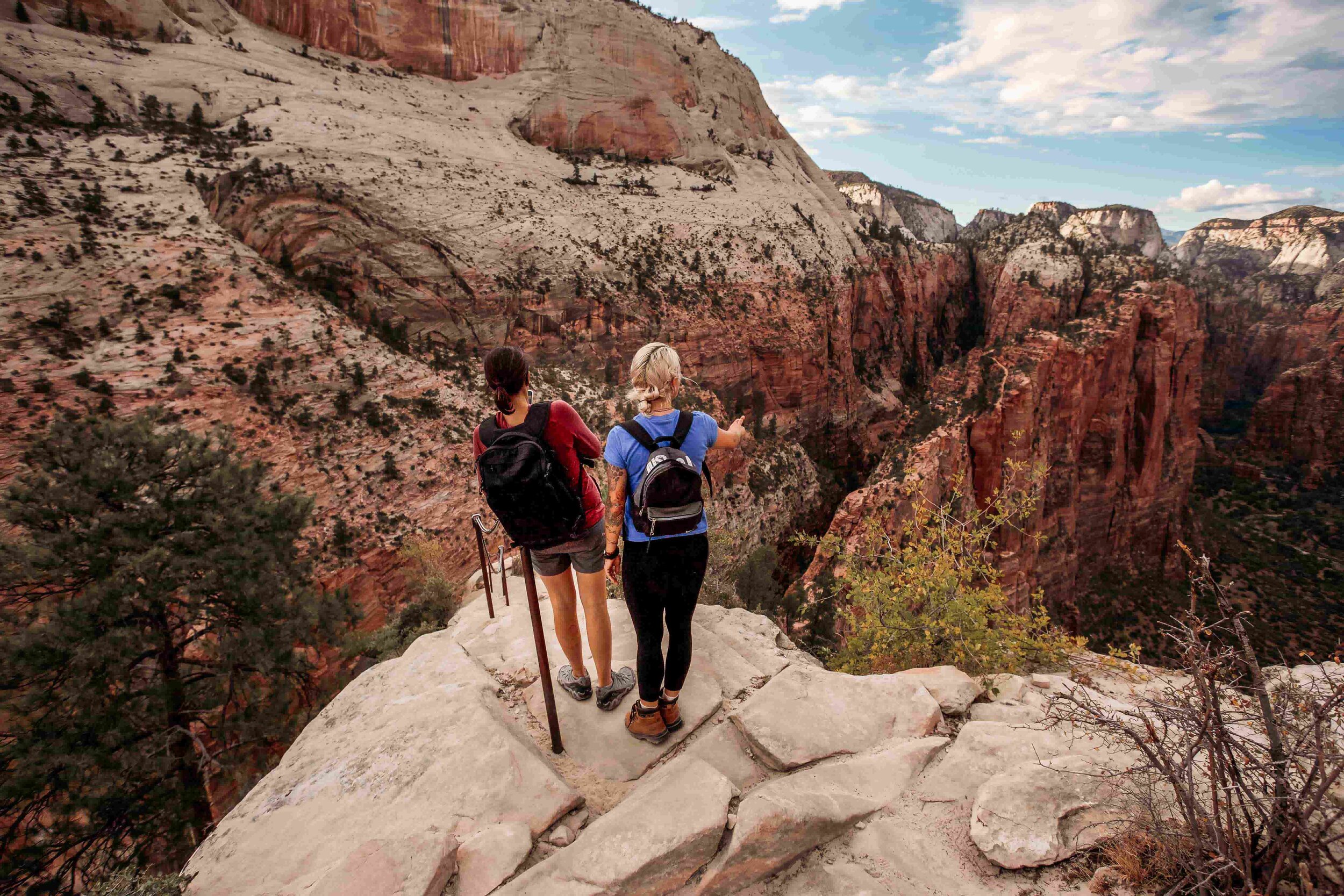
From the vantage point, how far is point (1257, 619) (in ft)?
75.2

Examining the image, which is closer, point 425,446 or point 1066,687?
point 1066,687

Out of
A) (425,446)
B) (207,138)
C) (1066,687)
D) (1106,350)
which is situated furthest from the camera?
(1106,350)

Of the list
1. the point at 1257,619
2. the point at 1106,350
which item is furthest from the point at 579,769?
the point at 1257,619

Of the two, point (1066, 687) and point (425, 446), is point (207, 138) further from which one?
point (1066, 687)

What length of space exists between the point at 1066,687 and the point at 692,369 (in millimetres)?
21575

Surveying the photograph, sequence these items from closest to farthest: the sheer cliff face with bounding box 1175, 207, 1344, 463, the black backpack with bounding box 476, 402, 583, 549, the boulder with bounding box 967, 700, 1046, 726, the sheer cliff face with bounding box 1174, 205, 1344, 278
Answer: the black backpack with bounding box 476, 402, 583, 549 < the boulder with bounding box 967, 700, 1046, 726 < the sheer cliff face with bounding box 1175, 207, 1344, 463 < the sheer cliff face with bounding box 1174, 205, 1344, 278

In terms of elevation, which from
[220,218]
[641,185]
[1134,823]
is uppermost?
[641,185]

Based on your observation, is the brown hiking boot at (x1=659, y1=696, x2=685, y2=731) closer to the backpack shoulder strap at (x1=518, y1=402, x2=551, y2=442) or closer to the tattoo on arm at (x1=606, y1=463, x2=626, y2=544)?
the tattoo on arm at (x1=606, y1=463, x2=626, y2=544)

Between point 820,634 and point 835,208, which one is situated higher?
point 835,208

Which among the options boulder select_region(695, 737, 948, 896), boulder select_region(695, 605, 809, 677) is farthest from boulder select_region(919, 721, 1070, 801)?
boulder select_region(695, 605, 809, 677)

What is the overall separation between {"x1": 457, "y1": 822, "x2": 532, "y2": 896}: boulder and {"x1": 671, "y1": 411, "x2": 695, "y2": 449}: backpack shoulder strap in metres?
1.92

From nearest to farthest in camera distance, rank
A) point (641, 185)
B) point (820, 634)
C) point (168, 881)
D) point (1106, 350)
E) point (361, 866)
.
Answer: point (361, 866)
point (168, 881)
point (820, 634)
point (1106, 350)
point (641, 185)

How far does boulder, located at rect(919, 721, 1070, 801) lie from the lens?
2.51 meters

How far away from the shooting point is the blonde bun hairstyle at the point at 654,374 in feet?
8.27
